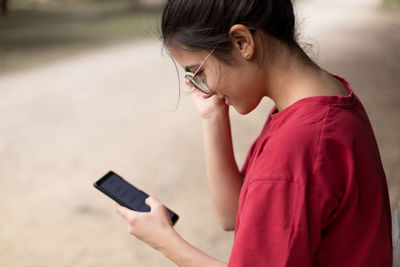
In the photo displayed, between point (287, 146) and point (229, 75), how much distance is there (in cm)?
18

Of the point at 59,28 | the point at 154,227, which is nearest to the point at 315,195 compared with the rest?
the point at 154,227

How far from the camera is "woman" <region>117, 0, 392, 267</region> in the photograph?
65 cm

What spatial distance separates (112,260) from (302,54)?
1211 millimetres

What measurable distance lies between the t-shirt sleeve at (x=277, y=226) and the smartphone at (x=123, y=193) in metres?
0.38

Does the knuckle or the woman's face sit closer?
the woman's face

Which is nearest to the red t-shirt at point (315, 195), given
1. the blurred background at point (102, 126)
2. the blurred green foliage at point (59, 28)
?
the blurred background at point (102, 126)

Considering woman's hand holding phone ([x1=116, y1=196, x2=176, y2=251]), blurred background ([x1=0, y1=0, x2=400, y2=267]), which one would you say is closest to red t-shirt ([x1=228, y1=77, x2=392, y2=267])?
woman's hand holding phone ([x1=116, y1=196, x2=176, y2=251])

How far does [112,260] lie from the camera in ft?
5.55

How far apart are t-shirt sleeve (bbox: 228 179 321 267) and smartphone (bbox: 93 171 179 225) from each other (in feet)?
1.26

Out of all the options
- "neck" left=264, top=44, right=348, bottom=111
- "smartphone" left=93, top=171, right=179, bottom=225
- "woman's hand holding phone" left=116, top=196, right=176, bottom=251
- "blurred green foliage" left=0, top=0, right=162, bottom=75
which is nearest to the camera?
"neck" left=264, top=44, right=348, bottom=111

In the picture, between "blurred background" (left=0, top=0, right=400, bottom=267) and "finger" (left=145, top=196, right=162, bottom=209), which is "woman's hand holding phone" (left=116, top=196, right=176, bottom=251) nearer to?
"finger" (left=145, top=196, right=162, bottom=209)

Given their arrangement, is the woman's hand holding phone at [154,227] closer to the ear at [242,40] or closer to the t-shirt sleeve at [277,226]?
the t-shirt sleeve at [277,226]

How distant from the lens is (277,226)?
2.14 ft

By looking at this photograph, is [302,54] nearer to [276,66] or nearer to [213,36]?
[276,66]
